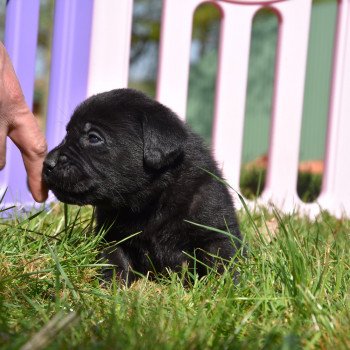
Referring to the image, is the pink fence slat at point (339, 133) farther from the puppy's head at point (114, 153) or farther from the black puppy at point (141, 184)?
the puppy's head at point (114, 153)

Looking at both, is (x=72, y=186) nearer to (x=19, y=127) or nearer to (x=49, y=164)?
(x=49, y=164)

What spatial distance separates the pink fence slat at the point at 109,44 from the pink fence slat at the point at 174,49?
26 cm

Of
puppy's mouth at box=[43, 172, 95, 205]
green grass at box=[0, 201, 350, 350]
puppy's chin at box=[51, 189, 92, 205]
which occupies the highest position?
puppy's mouth at box=[43, 172, 95, 205]

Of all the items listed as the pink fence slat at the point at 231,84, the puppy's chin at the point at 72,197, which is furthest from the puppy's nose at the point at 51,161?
the pink fence slat at the point at 231,84

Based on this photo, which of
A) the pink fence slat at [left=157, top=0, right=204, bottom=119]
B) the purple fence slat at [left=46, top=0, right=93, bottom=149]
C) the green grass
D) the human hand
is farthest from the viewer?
the pink fence slat at [left=157, top=0, right=204, bottom=119]

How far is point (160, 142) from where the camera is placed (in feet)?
9.19

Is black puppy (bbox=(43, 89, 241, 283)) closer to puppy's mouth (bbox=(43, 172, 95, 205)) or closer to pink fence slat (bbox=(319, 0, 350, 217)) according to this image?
puppy's mouth (bbox=(43, 172, 95, 205))

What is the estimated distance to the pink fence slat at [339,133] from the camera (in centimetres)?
496

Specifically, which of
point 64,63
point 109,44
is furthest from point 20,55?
point 109,44

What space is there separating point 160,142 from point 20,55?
1.65m

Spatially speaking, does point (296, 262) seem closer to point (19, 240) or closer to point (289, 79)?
point (19, 240)

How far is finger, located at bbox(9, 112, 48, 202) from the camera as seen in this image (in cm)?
266

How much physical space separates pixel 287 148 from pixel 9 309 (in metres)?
3.15

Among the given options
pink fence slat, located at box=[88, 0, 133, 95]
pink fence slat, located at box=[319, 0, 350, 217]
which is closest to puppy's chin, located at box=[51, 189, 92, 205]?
pink fence slat, located at box=[88, 0, 133, 95]
